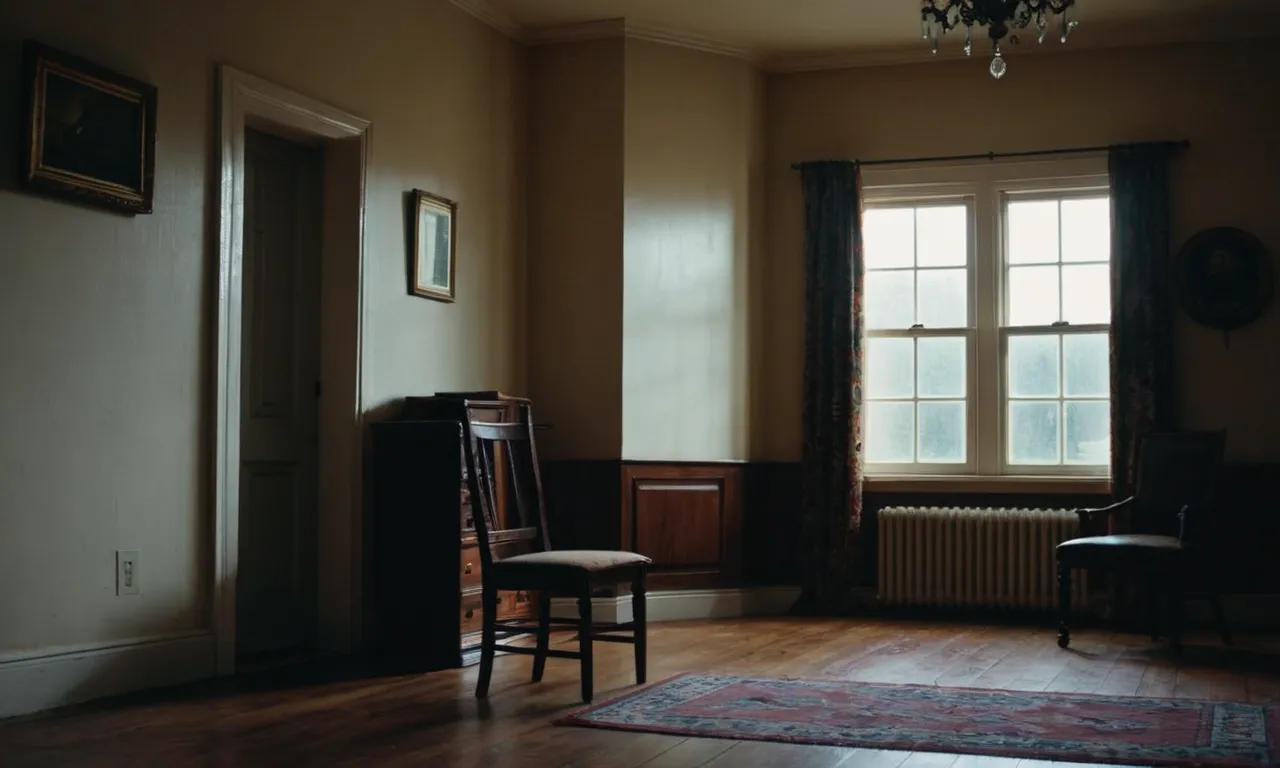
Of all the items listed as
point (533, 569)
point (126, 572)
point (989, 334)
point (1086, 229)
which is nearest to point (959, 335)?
point (989, 334)

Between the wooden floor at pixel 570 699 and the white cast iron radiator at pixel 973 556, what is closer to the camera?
the wooden floor at pixel 570 699

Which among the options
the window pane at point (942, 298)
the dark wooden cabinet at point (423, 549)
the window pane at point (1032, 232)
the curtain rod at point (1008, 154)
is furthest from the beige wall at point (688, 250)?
the dark wooden cabinet at point (423, 549)

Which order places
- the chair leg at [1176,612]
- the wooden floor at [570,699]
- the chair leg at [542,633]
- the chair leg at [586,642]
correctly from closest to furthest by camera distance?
the wooden floor at [570,699] < the chair leg at [586,642] < the chair leg at [542,633] < the chair leg at [1176,612]

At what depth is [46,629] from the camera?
388cm

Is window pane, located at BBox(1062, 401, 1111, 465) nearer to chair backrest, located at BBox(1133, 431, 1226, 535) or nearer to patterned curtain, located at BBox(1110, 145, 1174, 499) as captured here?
patterned curtain, located at BBox(1110, 145, 1174, 499)

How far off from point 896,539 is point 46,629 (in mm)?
4104

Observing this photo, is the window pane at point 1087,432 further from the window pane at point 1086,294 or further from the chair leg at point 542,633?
the chair leg at point 542,633

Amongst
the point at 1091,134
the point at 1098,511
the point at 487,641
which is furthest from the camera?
the point at 1091,134

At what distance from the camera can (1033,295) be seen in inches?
266

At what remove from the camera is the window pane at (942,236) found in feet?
22.6

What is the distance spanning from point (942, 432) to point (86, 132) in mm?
4391

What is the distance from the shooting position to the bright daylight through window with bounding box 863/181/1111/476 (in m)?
6.67

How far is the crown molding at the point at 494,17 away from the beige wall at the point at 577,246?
0.18 metres

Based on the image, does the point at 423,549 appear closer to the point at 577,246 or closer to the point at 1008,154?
the point at 577,246
